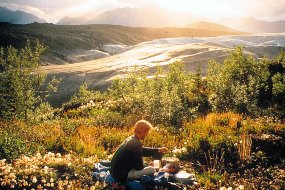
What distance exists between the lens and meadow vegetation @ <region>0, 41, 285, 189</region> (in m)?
8.27

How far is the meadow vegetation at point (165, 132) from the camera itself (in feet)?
27.1

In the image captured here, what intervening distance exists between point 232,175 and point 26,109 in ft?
36.5

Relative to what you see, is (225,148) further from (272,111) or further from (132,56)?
(132,56)

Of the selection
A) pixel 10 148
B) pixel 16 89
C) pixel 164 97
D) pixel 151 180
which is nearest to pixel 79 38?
pixel 16 89

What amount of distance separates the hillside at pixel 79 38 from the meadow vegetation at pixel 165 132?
41.4m

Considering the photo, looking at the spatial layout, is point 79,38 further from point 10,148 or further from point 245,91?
point 10,148

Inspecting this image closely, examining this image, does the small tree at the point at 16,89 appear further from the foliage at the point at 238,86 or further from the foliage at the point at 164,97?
the foliage at the point at 238,86

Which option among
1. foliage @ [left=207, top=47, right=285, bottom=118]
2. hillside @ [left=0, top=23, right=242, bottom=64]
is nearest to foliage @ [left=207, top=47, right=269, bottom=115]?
foliage @ [left=207, top=47, right=285, bottom=118]

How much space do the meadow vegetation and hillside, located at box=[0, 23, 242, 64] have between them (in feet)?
136

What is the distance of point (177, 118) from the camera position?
14.6m

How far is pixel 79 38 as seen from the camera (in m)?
112

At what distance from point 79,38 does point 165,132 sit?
10307 centimetres

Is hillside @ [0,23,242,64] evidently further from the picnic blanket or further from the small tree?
the picnic blanket

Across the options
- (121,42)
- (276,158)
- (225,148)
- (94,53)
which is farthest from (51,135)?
(121,42)
